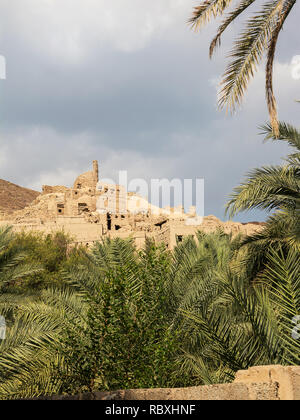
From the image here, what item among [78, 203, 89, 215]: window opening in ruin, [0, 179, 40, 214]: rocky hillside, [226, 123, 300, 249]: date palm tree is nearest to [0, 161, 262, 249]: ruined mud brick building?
[78, 203, 89, 215]: window opening in ruin

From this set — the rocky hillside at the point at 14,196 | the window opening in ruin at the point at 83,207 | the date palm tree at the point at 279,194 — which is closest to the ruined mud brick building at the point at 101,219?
the window opening in ruin at the point at 83,207

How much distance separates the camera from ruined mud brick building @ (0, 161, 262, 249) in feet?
100.0

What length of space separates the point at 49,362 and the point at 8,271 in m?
4.96

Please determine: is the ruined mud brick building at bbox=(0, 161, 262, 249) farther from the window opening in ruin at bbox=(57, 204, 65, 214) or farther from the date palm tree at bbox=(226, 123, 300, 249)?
the date palm tree at bbox=(226, 123, 300, 249)

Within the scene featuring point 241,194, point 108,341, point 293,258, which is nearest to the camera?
point 293,258

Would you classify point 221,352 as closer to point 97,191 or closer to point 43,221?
point 43,221

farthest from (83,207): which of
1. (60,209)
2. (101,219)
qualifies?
(101,219)

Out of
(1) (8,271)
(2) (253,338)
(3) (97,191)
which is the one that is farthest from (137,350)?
(3) (97,191)

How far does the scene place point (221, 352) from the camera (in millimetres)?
5383

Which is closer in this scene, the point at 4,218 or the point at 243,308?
the point at 243,308

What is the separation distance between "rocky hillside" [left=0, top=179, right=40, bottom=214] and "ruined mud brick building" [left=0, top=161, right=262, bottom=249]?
2773 cm

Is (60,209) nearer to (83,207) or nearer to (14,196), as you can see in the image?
(83,207)

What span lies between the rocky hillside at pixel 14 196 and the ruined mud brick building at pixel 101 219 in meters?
27.7

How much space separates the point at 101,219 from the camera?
129 feet
